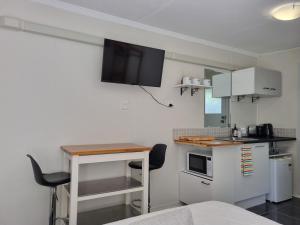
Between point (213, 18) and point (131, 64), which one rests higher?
point (213, 18)

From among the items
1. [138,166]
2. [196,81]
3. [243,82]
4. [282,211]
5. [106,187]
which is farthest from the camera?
[243,82]

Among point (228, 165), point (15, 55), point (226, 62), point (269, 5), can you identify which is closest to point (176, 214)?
point (228, 165)

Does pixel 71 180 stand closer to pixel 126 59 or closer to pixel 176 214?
pixel 176 214

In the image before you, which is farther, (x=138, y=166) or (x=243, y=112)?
(x=243, y=112)

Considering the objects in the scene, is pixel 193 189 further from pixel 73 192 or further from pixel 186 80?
pixel 73 192

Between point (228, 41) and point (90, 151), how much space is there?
2.88 metres

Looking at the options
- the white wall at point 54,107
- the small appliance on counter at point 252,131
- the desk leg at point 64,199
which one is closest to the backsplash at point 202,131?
the white wall at point 54,107

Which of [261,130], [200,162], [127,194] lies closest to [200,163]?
[200,162]

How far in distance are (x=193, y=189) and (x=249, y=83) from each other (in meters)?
1.95

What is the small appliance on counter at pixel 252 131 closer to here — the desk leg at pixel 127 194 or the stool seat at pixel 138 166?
the stool seat at pixel 138 166

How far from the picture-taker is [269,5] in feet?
8.16

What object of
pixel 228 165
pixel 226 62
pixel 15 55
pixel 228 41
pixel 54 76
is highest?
pixel 228 41

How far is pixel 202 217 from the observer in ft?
5.30

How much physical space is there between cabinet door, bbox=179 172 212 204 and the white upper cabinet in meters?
1.68
